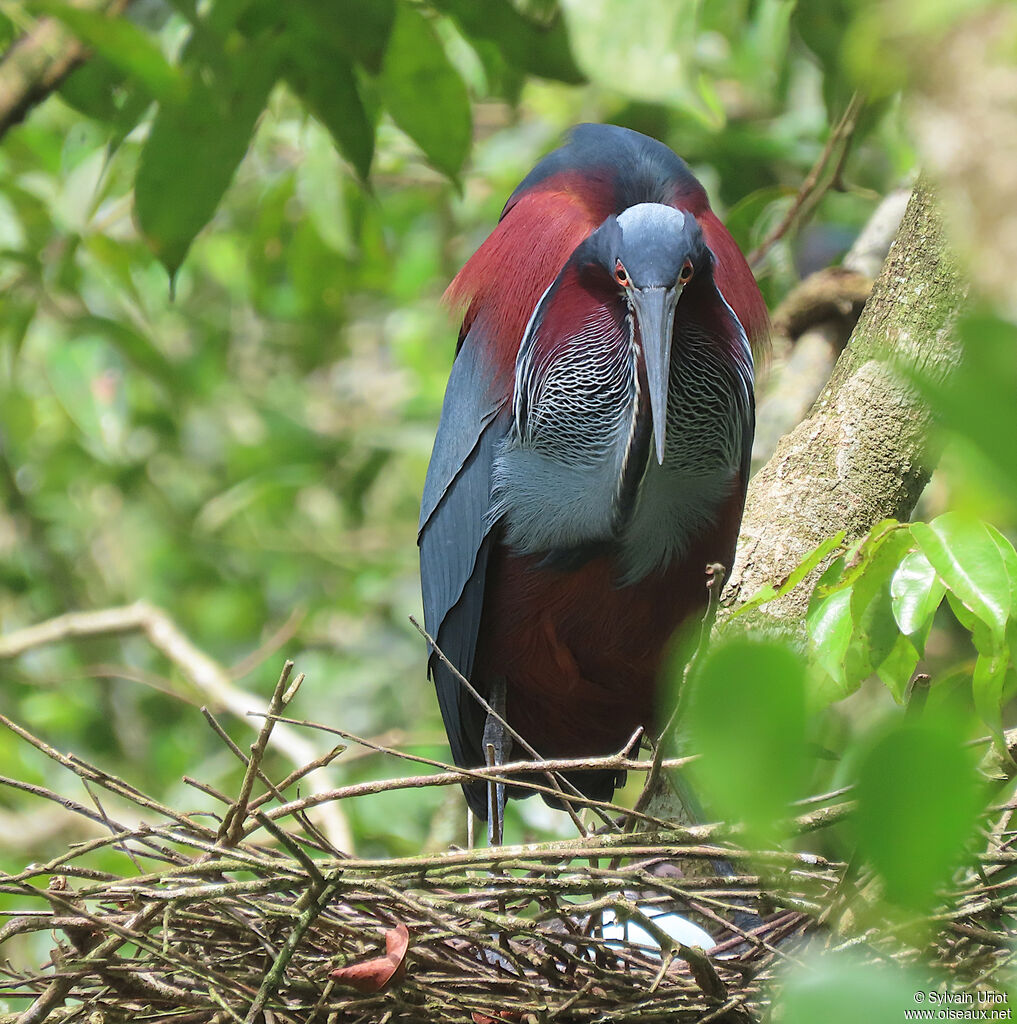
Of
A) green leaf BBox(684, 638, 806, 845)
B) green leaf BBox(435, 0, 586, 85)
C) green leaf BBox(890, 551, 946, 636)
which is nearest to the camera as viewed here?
green leaf BBox(684, 638, 806, 845)

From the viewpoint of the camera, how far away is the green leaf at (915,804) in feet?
2.20

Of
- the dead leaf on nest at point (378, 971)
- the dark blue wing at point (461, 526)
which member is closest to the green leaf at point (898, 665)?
the dead leaf on nest at point (378, 971)

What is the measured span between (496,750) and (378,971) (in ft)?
3.81

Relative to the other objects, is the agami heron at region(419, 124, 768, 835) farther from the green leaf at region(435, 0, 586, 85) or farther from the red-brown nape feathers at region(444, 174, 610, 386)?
the green leaf at region(435, 0, 586, 85)

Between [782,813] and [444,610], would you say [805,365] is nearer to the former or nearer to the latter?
[444,610]

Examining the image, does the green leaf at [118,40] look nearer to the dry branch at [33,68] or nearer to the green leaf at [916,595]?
the dry branch at [33,68]

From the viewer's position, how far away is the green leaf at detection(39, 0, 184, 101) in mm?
1409

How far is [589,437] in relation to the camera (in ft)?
8.70

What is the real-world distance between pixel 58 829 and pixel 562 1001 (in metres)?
3.67

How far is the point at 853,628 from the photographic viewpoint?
2.03 metres

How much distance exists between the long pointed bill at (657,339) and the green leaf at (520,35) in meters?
0.53

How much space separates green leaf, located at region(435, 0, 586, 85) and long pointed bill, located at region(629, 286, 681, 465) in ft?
1.73

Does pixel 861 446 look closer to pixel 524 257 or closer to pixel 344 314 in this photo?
pixel 524 257

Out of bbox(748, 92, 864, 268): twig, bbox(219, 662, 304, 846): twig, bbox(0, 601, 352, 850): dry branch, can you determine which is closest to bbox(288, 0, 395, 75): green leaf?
bbox(219, 662, 304, 846): twig
